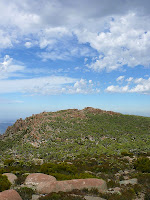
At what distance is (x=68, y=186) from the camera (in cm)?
1118

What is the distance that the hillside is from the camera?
1318 inches

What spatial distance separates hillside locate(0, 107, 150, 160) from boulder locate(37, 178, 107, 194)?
58.4ft

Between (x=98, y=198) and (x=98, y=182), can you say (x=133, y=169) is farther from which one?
(x=98, y=198)

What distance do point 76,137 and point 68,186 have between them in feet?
102

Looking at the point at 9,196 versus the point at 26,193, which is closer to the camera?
the point at 9,196

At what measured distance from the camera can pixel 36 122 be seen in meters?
53.6

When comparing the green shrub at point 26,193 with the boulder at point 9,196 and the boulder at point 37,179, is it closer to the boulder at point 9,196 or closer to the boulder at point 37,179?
the boulder at point 9,196

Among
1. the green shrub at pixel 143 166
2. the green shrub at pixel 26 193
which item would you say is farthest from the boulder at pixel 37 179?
the green shrub at pixel 143 166

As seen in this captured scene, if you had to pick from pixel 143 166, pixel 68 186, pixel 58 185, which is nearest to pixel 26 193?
Result: pixel 58 185

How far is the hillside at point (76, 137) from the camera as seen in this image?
1318 inches

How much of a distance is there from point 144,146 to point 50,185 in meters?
30.0

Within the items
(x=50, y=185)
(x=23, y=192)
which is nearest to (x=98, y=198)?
(x=50, y=185)

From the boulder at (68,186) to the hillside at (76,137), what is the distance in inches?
701

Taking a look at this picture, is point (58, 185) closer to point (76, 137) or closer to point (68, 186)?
point (68, 186)
